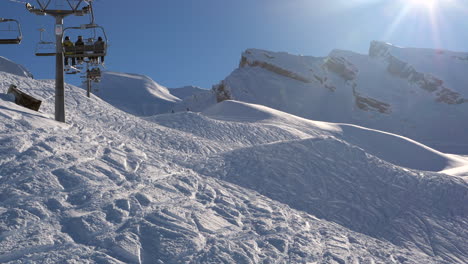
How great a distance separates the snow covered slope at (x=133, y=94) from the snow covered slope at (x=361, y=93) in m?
32.4

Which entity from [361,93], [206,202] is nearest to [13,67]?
[361,93]

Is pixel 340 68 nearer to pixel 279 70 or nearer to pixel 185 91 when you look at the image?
pixel 279 70

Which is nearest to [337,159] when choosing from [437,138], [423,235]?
[423,235]

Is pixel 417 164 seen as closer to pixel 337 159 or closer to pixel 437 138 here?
Answer: pixel 337 159

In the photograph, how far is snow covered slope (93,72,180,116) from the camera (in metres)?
93.6

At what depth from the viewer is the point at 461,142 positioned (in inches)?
2223

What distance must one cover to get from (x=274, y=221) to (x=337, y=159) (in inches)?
228

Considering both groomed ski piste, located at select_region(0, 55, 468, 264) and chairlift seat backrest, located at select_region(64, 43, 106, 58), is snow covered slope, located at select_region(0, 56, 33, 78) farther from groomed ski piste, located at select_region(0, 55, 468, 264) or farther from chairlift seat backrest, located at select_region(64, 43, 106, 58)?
groomed ski piste, located at select_region(0, 55, 468, 264)

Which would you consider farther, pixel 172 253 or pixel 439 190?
pixel 439 190

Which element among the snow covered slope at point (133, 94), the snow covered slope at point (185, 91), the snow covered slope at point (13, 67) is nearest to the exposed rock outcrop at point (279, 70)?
the snow covered slope at point (133, 94)

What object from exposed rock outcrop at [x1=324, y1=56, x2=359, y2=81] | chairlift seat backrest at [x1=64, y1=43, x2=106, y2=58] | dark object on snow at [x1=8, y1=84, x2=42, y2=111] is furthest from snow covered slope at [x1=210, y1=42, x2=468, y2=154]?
chairlift seat backrest at [x1=64, y1=43, x2=106, y2=58]

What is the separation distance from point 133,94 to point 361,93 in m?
64.8

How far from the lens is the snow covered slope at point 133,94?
3686 inches

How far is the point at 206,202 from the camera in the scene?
851 centimetres
